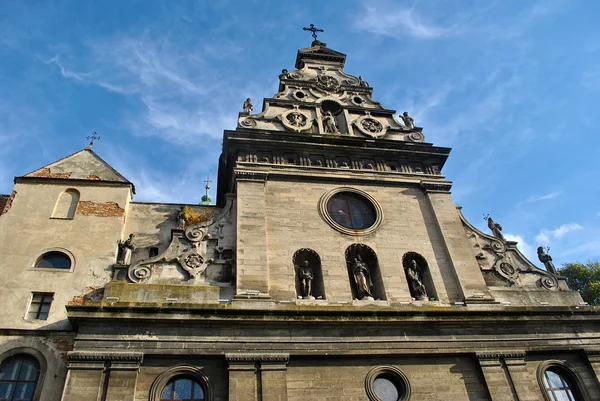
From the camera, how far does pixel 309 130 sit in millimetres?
18344

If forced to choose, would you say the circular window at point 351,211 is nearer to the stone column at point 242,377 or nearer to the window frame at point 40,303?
the stone column at point 242,377

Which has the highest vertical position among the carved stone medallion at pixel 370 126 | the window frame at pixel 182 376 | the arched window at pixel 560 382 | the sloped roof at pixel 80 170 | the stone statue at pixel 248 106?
the stone statue at pixel 248 106

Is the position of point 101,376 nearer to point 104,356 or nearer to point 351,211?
point 104,356

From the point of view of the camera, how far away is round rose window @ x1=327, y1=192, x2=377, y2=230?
1568 cm

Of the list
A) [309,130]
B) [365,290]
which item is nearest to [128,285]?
[365,290]

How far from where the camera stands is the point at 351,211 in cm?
1608

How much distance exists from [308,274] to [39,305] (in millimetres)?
7256

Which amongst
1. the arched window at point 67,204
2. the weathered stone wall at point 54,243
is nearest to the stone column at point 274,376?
the weathered stone wall at point 54,243

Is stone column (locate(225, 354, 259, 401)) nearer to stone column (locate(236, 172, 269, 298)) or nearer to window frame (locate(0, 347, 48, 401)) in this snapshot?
stone column (locate(236, 172, 269, 298))

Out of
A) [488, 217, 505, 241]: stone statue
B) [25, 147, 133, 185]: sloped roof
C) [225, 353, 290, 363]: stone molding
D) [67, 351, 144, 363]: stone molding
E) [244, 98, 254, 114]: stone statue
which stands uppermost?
[244, 98, 254, 114]: stone statue

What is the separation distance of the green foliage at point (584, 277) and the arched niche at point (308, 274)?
60.9 ft

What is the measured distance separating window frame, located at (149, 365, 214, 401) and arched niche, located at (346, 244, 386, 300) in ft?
16.0

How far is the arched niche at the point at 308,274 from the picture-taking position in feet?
45.2

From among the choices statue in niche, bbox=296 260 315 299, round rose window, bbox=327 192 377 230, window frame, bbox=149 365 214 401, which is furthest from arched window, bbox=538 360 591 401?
window frame, bbox=149 365 214 401
